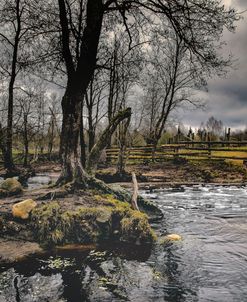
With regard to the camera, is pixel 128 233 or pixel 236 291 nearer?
pixel 236 291

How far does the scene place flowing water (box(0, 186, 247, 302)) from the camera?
17.8 feet

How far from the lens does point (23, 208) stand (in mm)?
8367

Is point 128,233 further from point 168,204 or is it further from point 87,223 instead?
point 168,204

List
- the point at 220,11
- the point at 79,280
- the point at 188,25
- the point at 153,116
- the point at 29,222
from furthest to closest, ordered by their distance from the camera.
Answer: the point at 153,116 < the point at 188,25 < the point at 220,11 < the point at 29,222 < the point at 79,280

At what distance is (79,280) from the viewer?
235 inches

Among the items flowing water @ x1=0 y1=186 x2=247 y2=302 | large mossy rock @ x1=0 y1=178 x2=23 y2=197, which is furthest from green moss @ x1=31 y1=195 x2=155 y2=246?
large mossy rock @ x1=0 y1=178 x2=23 y2=197

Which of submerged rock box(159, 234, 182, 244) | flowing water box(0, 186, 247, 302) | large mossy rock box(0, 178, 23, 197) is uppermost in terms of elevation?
large mossy rock box(0, 178, 23, 197)

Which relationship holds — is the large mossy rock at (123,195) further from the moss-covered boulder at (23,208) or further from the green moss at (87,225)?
the moss-covered boulder at (23,208)

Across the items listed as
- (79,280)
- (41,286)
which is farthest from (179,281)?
(41,286)

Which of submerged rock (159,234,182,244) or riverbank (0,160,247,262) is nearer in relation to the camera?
riverbank (0,160,247,262)

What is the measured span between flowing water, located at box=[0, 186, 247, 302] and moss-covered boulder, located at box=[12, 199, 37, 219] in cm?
154

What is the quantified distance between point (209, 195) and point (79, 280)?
417 inches

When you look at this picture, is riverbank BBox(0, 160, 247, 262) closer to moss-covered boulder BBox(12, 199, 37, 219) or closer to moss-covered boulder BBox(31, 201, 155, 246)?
moss-covered boulder BBox(31, 201, 155, 246)

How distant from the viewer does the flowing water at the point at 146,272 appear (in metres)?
5.43
